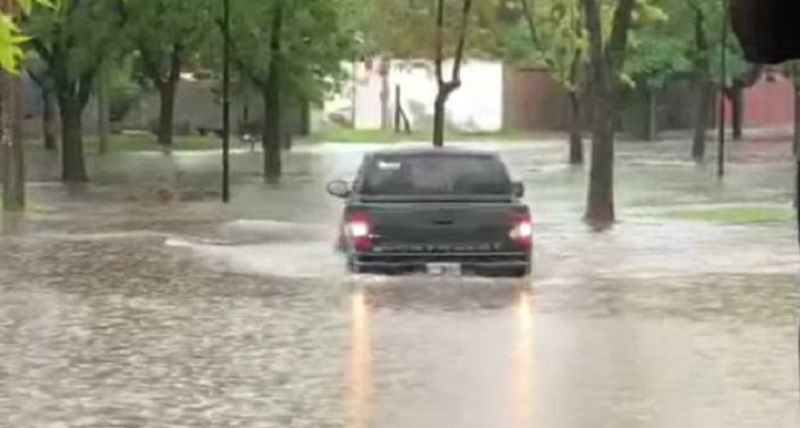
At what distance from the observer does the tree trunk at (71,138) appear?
47.8 m

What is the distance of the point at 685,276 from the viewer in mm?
22922

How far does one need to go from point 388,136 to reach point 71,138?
37.9 meters

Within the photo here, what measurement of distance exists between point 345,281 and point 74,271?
12.5 feet

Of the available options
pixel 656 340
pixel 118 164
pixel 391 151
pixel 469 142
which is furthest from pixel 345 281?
pixel 469 142

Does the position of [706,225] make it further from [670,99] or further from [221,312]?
[670,99]

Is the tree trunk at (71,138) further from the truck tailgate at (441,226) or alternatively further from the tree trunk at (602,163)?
the truck tailgate at (441,226)

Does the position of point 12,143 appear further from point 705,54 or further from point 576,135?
point 705,54

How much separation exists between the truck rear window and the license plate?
1.19 m

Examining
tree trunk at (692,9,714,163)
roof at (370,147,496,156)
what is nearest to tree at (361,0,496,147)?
tree trunk at (692,9,714,163)

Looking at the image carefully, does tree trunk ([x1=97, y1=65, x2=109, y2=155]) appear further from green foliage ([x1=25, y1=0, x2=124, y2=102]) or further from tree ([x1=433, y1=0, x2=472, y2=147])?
tree ([x1=433, y1=0, x2=472, y2=147])

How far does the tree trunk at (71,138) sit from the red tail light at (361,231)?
27.3 m

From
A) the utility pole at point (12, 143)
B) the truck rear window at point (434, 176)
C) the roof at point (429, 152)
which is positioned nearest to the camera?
the truck rear window at point (434, 176)

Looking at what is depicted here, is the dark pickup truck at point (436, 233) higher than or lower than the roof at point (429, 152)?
lower

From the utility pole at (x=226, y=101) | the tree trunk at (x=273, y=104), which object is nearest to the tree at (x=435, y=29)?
the tree trunk at (x=273, y=104)
